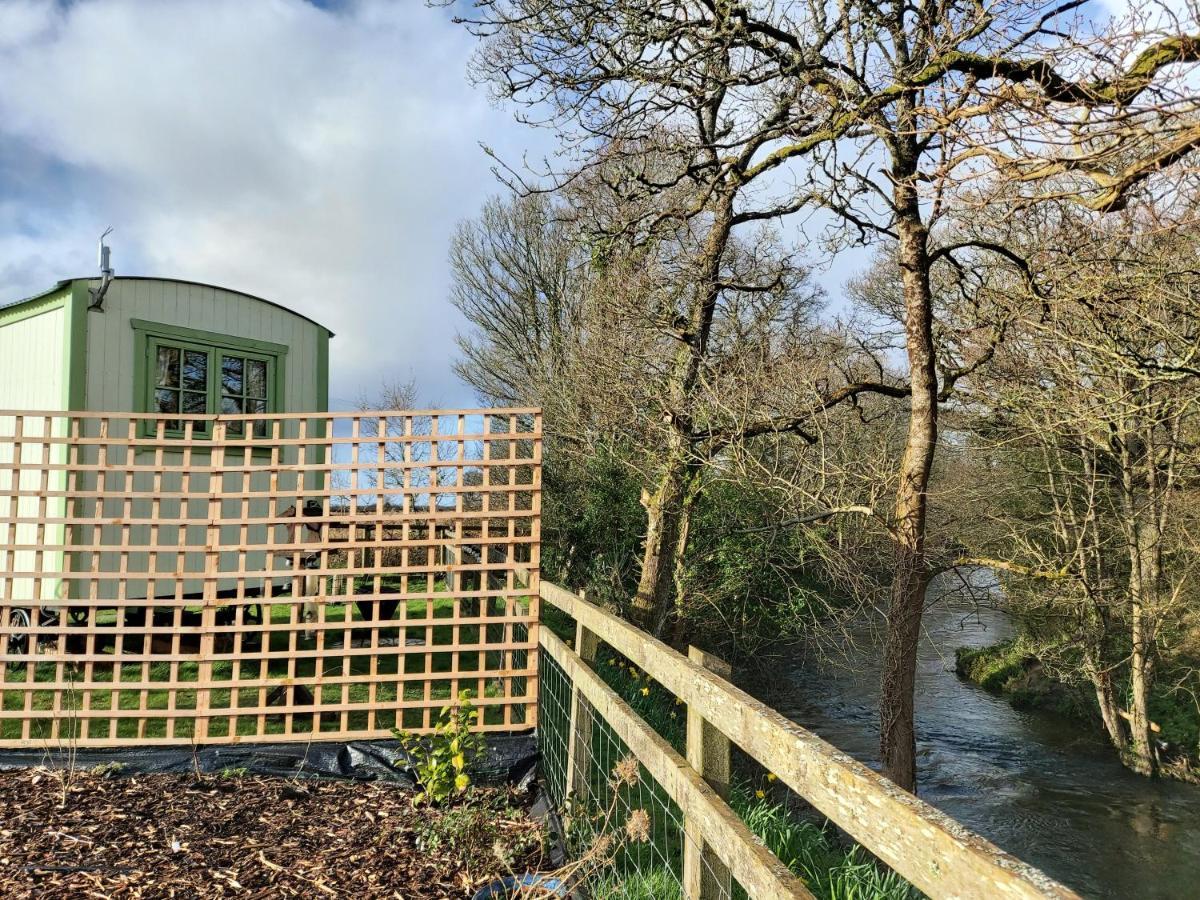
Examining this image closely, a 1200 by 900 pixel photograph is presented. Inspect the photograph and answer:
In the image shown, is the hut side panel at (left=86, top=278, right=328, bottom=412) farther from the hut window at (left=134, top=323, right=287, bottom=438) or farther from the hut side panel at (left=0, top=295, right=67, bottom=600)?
the hut side panel at (left=0, top=295, right=67, bottom=600)

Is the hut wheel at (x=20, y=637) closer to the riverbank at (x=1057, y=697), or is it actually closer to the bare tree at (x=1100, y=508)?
the bare tree at (x=1100, y=508)

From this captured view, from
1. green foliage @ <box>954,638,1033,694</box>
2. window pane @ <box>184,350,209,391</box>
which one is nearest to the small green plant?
window pane @ <box>184,350,209,391</box>

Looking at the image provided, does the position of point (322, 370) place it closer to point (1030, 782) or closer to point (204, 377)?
point (204, 377)

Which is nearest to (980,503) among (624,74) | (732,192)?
(732,192)

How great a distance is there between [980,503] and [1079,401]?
3.60 meters

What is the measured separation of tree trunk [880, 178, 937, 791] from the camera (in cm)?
593

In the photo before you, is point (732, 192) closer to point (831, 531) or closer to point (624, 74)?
point (624, 74)

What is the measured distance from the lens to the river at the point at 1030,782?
732 centimetres

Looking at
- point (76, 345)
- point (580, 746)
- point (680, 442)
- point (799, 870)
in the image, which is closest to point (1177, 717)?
point (680, 442)

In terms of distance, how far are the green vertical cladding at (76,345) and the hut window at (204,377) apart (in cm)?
54

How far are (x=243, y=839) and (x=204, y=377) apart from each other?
638 cm

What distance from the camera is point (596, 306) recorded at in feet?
35.6

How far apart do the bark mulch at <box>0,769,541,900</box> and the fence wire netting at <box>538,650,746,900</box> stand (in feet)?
0.90

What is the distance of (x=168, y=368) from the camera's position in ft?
27.9
